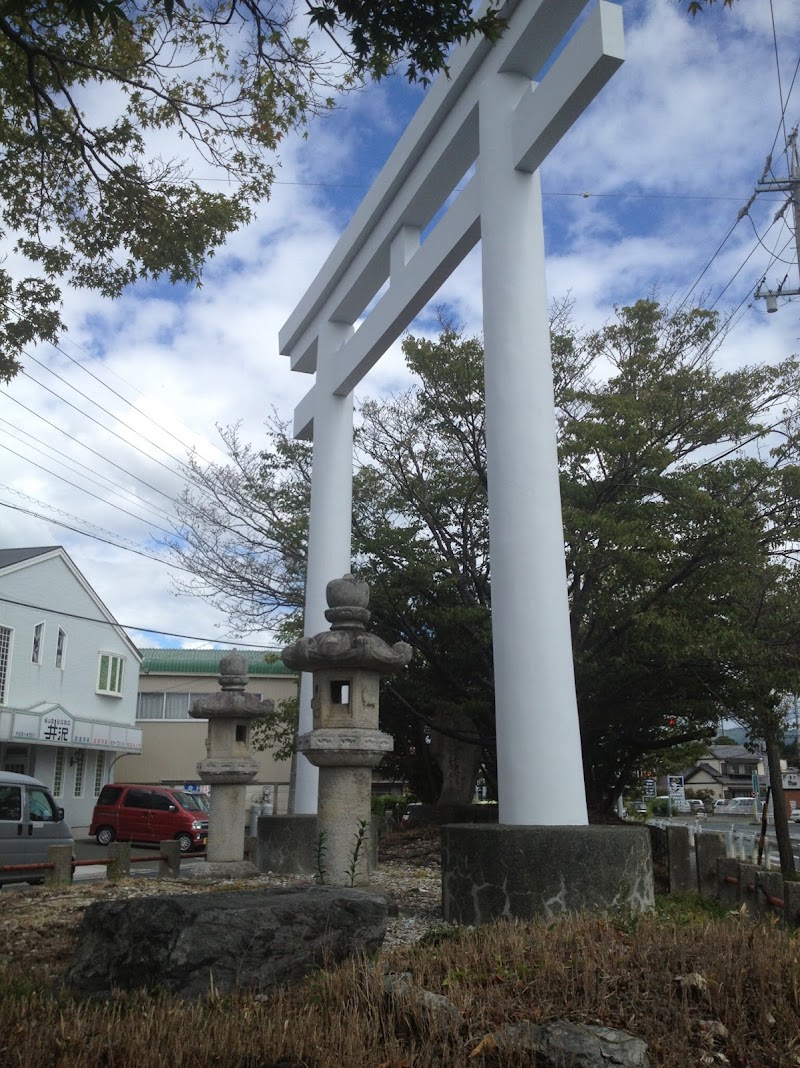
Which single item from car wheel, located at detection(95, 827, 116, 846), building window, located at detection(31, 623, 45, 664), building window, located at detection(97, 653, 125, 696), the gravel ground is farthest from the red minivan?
the gravel ground

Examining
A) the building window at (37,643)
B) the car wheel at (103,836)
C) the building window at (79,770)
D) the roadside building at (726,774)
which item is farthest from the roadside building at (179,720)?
the roadside building at (726,774)

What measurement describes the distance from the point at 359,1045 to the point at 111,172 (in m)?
7.64

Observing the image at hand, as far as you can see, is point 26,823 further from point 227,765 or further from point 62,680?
point 62,680

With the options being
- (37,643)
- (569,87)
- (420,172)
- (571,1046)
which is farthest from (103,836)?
(571,1046)

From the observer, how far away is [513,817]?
276 inches

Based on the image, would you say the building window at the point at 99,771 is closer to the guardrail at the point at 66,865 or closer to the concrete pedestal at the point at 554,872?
the guardrail at the point at 66,865

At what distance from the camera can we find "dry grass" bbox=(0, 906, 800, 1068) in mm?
3484

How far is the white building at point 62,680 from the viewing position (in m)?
25.1

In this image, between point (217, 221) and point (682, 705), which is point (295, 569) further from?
point (217, 221)

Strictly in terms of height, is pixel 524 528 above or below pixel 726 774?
above

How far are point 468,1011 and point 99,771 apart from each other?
90.3 ft

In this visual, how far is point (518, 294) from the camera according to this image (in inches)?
Result: 309

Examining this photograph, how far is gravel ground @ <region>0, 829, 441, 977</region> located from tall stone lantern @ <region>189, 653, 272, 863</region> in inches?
35.9

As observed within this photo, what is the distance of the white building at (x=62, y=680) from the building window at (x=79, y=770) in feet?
0.10
